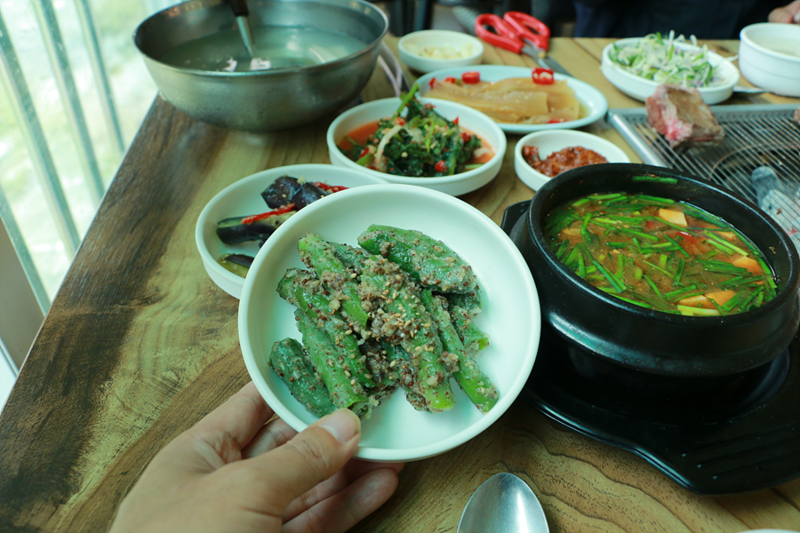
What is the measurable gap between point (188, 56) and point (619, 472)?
225cm

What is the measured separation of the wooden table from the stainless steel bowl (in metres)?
0.53

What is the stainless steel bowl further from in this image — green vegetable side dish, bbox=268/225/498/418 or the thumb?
the thumb

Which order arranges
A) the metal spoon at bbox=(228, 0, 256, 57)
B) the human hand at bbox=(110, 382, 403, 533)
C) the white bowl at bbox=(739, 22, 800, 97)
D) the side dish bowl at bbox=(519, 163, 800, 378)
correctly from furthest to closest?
the white bowl at bbox=(739, 22, 800, 97) < the metal spoon at bbox=(228, 0, 256, 57) < the side dish bowl at bbox=(519, 163, 800, 378) < the human hand at bbox=(110, 382, 403, 533)

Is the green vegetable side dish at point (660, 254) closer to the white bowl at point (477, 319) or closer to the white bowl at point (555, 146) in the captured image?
the white bowl at point (477, 319)

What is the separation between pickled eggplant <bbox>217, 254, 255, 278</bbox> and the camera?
1.30m

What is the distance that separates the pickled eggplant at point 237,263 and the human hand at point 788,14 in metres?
3.92

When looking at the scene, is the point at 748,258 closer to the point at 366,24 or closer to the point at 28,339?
the point at 366,24

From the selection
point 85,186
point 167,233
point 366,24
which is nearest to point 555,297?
point 167,233

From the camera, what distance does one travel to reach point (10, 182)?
66.9 inches

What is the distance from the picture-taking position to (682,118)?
6.24 ft

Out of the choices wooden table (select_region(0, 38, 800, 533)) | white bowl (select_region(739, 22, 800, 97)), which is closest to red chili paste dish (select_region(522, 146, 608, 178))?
wooden table (select_region(0, 38, 800, 533))

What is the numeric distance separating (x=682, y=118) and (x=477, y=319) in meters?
1.49

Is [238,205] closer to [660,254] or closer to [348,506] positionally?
[348,506]

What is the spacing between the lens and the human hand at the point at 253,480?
0.67 m
